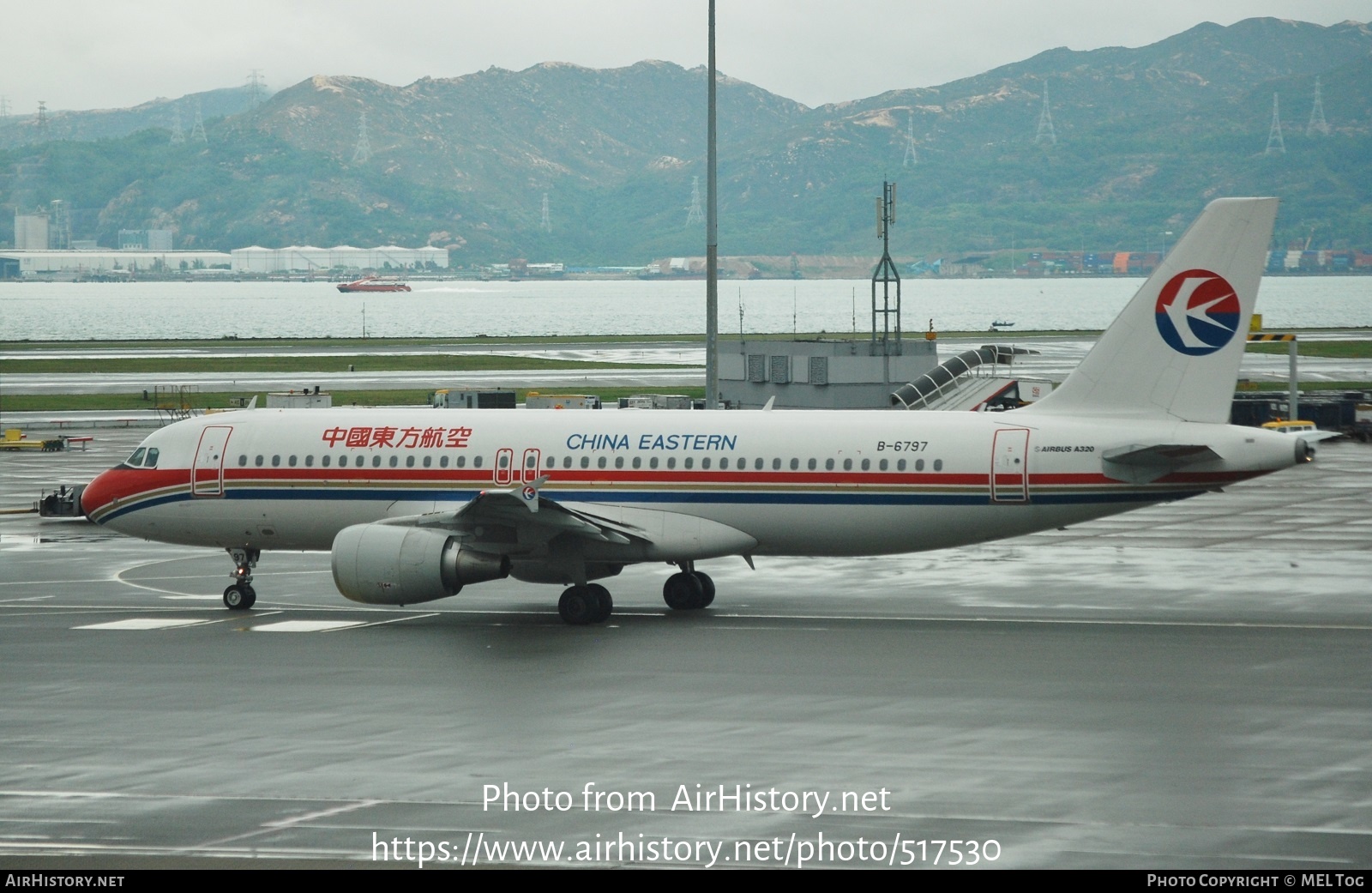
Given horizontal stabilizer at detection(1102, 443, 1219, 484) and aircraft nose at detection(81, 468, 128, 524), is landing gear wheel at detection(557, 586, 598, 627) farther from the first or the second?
aircraft nose at detection(81, 468, 128, 524)

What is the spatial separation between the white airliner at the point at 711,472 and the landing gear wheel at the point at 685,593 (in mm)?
36

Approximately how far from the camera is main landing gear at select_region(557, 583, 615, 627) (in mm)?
28625

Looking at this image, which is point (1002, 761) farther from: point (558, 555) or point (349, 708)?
point (558, 555)

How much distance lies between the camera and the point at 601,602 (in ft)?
94.2

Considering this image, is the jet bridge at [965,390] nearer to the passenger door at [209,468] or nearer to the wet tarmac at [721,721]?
the wet tarmac at [721,721]

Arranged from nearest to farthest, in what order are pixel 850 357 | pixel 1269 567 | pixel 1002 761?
pixel 1002 761
pixel 1269 567
pixel 850 357

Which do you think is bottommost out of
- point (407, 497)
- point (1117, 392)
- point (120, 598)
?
point (120, 598)

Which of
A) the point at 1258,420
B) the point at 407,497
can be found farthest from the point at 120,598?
the point at 1258,420

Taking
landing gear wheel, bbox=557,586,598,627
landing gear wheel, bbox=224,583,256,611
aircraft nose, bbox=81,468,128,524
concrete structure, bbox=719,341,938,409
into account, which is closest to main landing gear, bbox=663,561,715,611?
landing gear wheel, bbox=557,586,598,627

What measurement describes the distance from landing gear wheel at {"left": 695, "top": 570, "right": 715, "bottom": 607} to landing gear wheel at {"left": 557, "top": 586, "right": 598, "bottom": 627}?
2.53 m

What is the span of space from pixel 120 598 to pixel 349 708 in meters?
13.0

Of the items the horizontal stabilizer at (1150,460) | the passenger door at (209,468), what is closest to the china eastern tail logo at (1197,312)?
the horizontal stabilizer at (1150,460)

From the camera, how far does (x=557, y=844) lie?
15312 millimetres

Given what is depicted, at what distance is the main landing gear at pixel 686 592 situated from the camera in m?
30.2
